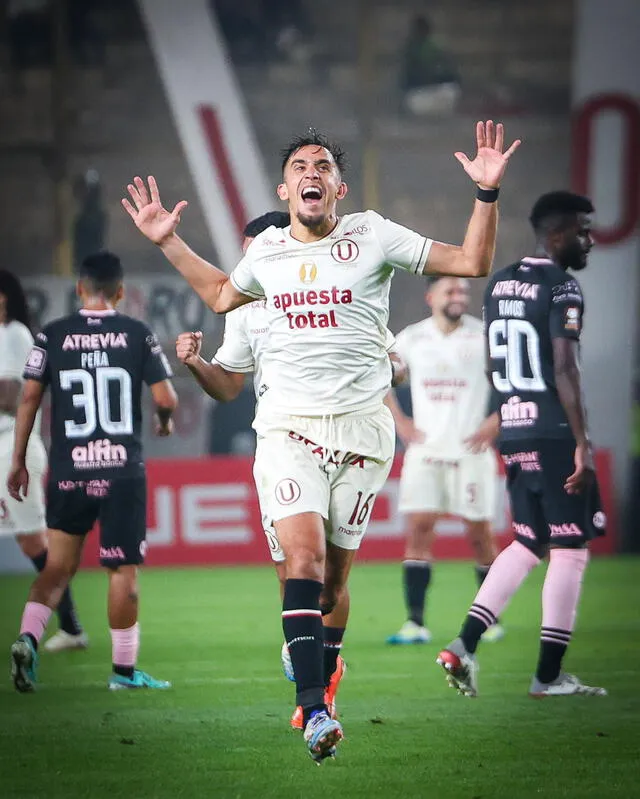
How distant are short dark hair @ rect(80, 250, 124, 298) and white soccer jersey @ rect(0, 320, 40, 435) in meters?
1.78

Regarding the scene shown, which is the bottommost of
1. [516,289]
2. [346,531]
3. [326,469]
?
[346,531]

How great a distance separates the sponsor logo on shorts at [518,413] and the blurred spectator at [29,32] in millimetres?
13254

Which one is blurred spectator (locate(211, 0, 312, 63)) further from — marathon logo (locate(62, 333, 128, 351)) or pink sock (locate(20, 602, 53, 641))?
pink sock (locate(20, 602, 53, 641))

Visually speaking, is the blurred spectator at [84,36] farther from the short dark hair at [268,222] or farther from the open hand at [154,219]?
the open hand at [154,219]

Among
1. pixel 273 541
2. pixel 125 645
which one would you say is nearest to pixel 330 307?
pixel 273 541

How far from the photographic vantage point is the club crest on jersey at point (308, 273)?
566 centimetres

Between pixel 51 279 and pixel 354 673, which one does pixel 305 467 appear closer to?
Result: pixel 354 673

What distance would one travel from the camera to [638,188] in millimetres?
17188

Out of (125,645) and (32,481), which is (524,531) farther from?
(32,481)

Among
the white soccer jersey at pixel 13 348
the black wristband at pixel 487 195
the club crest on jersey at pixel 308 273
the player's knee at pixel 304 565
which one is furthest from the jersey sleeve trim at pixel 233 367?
the white soccer jersey at pixel 13 348

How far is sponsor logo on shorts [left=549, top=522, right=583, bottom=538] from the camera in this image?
21.9ft

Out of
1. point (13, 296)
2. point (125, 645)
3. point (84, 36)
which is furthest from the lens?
point (84, 36)

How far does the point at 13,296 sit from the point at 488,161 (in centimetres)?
455

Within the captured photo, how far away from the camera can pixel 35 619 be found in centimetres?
723
